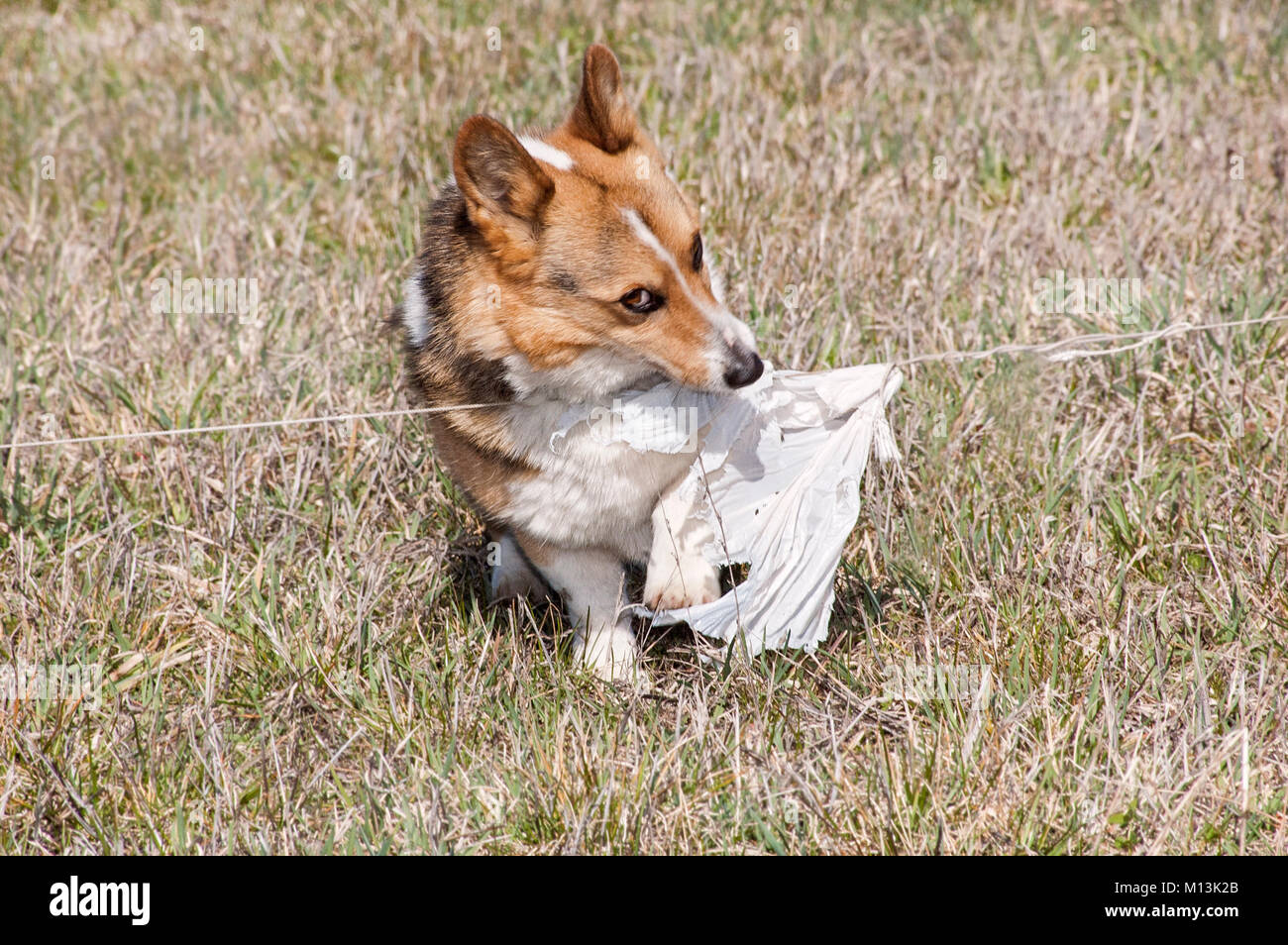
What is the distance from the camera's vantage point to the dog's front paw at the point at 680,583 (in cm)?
371

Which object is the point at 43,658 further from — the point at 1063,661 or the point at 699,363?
the point at 1063,661

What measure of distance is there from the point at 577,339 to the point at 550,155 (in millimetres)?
566

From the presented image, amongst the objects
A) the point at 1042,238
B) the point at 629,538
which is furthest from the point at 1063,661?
the point at 1042,238

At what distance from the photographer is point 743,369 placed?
11.3ft

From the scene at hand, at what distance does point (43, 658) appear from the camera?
3.89m

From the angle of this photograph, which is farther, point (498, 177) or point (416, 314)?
point (416, 314)

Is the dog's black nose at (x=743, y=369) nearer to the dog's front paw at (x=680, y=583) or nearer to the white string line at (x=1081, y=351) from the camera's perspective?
the white string line at (x=1081, y=351)

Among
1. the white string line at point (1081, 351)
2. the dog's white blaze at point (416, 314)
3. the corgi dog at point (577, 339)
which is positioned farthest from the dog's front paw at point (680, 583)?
the dog's white blaze at point (416, 314)

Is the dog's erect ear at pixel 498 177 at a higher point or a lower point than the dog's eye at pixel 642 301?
higher

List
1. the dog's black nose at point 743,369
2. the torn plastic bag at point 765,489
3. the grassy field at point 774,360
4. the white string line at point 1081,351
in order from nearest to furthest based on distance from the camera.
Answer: the grassy field at point 774,360 → the dog's black nose at point 743,369 → the torn plastic bag at point 765,489 → the white string line at point 1081,351

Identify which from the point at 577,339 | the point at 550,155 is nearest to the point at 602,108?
the point at 550,155

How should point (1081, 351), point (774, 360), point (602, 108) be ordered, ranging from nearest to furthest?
point (602, 108)
point (1081, 351)
point (774, 360)

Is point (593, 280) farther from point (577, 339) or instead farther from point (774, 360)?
point (774, 360)

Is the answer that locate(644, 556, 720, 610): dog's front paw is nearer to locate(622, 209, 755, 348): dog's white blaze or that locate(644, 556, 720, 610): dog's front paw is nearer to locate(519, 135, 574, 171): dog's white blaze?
locate(622, 209, 755, 348): dog's white blaze
